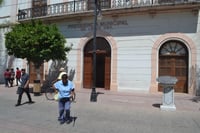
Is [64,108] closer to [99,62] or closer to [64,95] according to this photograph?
[64,95]

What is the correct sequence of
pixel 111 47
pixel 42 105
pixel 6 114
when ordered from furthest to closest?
1. pixel 111 47
2. pixel 42 105
3. pixel 6 114

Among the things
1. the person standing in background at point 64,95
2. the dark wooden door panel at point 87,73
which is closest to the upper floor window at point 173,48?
the dark wooden door panel at point 87,73

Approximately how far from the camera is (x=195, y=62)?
1583cm

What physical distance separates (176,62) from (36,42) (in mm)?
8815

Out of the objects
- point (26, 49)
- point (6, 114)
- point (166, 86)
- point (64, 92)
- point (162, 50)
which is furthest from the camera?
point (162, 50)

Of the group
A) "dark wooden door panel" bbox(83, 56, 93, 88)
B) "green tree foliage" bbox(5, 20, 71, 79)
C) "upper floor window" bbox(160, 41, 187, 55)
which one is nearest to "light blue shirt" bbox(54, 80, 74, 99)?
"green tree foliage" bbox(5, 20, 71, 79)

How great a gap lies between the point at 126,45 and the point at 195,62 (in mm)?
4590

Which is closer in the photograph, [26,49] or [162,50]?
[26,49]

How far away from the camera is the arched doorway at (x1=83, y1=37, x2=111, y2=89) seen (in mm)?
18464

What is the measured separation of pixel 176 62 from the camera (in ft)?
54.3

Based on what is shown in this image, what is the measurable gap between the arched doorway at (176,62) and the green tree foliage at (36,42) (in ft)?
21.7

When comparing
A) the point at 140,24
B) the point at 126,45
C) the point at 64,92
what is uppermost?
the point at 140,24

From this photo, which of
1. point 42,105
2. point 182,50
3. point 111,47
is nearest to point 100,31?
point 111,47

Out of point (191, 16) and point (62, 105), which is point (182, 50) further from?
point (62, 105)
